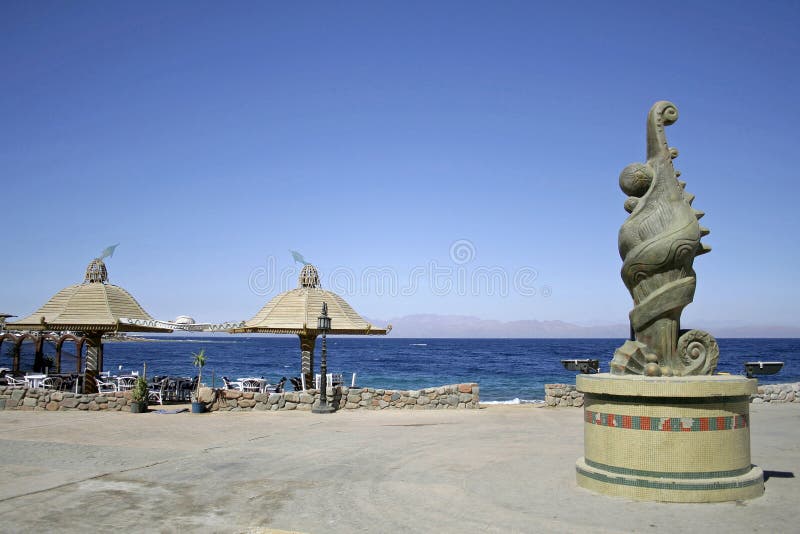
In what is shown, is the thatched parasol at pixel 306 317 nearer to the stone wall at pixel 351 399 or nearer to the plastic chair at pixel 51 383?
the stone wall at pixel 351 399

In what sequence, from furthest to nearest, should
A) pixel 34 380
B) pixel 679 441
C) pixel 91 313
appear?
1. pixel 34 380
2. pixel 91 313
3. pixel 679 441

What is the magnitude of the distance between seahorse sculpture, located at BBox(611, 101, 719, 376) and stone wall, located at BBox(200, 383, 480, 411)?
10420mm

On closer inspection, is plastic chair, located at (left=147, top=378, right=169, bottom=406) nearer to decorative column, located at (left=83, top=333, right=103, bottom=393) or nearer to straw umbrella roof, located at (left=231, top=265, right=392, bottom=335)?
decorative column, located at (left=83, top=333, right=103, bottom=393)

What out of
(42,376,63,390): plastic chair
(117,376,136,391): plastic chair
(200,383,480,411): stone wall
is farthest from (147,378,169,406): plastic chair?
(200,383,480,411): stone wall

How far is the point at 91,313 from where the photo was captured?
1869 cm

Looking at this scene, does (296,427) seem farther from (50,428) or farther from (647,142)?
(647,142)

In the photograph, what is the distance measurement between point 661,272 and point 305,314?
13.1 m

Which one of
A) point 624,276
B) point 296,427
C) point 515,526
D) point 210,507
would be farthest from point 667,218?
point 296,427

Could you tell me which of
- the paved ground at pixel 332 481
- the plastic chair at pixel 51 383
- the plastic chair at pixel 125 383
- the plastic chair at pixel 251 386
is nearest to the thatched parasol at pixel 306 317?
the plastic chair at pixel 251 386

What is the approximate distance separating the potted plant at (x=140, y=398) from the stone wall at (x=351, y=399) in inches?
60.7

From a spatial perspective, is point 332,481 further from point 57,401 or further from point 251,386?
point 251,386

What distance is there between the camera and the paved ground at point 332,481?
6566mm

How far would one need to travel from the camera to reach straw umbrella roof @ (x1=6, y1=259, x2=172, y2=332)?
60.3 feet

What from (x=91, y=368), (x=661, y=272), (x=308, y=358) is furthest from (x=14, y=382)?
(x=661, y=272)
